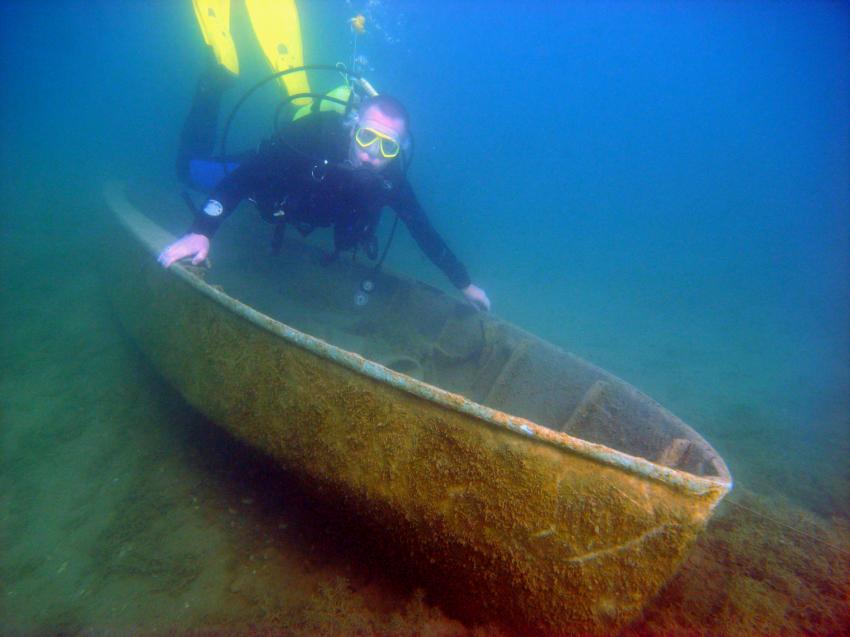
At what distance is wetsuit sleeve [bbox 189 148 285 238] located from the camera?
3.36m

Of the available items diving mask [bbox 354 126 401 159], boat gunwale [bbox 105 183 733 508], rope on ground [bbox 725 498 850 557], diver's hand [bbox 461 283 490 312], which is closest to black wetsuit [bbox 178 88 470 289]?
diver's hand [bbox 461 283 490 312]

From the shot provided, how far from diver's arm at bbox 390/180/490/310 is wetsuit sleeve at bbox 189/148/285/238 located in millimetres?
1428

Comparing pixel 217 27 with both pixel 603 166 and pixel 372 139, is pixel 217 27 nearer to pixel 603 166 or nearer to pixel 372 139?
pixel 372 139

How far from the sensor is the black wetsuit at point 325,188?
13.9 feet

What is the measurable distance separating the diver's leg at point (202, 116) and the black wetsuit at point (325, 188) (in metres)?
4.08

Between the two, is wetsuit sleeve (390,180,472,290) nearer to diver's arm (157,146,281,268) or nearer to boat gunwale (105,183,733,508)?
diver's arm (157,146,281,268)

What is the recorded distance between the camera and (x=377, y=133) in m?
4.31

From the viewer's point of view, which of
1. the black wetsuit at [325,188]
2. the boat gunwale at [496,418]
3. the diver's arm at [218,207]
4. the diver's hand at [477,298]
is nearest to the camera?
the boat gunwale at [496,418]

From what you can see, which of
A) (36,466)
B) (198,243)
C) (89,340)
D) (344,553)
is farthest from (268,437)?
(89,340)

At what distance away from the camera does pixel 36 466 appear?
2.92 metres

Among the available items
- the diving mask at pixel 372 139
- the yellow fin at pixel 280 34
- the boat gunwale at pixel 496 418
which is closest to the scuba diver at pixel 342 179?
the diving mask at pixel 372 139

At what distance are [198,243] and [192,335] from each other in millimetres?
922

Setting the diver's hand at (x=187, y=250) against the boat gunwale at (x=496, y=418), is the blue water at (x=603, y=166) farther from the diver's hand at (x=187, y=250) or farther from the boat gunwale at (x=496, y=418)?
the boat gunwale at (x=496, y=418)

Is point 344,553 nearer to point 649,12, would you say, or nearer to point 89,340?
point 89,340
